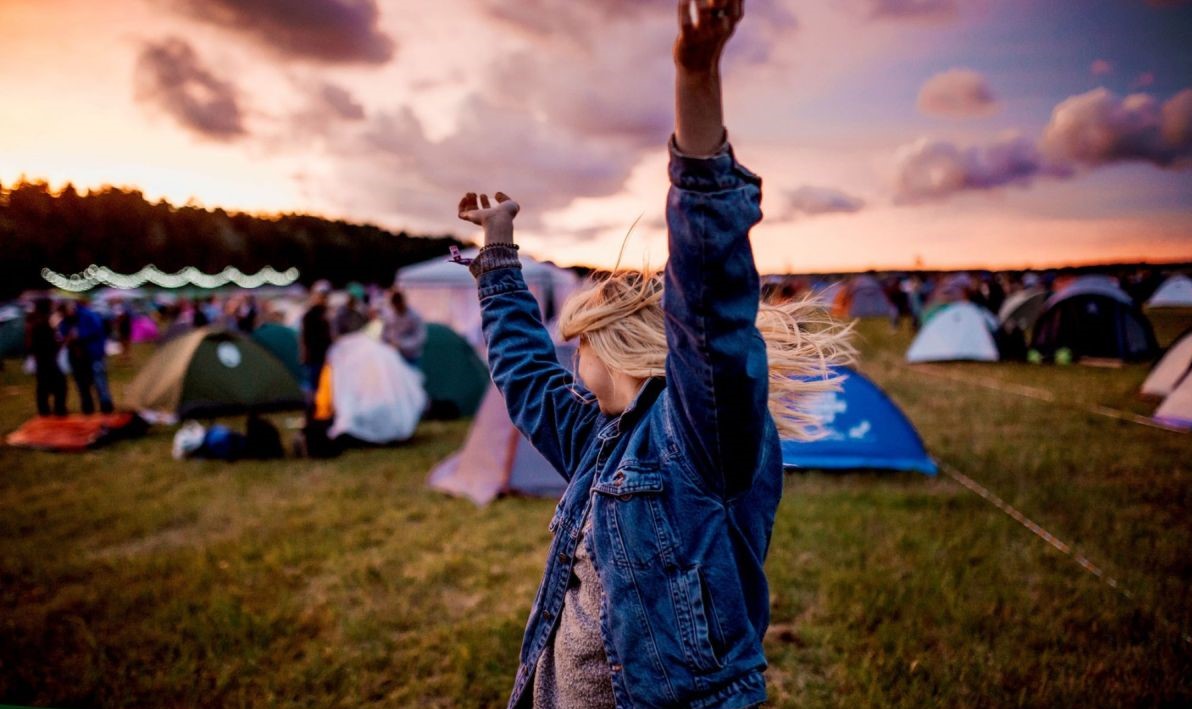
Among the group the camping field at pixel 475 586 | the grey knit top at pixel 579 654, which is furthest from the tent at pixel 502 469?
the grey knit top at pixel 579 654

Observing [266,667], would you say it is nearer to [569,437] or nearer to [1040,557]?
[569,437]

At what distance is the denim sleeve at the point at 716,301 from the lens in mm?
952

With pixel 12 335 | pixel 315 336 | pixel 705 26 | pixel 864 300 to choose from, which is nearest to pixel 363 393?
pixel 315 336

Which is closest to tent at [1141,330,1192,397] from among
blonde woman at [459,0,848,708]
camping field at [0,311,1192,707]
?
camping field at [0,311,1192,707]

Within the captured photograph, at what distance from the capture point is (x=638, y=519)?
1.26 meters

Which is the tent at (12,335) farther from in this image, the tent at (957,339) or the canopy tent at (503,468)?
the tent at (957,339)

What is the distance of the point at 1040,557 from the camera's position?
14.8 ft

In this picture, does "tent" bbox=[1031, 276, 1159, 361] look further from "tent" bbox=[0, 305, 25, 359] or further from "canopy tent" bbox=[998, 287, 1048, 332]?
"tent" bbox=[0, 305, 25, 359]

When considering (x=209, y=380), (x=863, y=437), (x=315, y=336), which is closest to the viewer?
(x=863, y=437)

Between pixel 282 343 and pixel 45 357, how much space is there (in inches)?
163

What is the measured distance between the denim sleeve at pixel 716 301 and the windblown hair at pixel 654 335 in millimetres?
295

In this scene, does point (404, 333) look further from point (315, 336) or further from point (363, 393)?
point (363, 393)

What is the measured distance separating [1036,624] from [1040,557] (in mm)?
1097

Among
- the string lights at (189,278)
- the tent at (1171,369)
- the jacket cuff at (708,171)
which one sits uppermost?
the string lights at (189,278)
